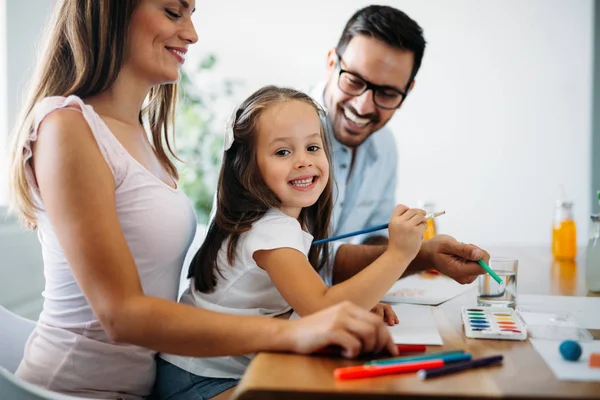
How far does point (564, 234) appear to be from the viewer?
2.04 m

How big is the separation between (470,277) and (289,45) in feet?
10.5

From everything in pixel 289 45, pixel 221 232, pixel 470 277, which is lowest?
pixel 470 277

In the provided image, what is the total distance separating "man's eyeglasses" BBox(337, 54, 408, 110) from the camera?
2127mm

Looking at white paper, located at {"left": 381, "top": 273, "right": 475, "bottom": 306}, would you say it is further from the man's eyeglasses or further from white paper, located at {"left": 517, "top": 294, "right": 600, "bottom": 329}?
the man's eyeglasses

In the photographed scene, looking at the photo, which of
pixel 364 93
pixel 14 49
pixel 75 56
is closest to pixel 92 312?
pixel 75 56

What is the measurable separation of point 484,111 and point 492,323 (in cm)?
323

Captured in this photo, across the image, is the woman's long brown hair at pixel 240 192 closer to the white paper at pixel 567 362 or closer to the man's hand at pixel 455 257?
the man's hand at pixel 455 257

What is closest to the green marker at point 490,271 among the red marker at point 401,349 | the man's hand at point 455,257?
the man's hand at point 455,257

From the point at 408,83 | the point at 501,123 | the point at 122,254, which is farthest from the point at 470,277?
the point at 501,123

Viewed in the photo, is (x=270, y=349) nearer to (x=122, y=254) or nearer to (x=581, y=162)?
(x=122, y=254)

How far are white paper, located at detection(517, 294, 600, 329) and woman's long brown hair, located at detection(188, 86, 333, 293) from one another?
498 mm

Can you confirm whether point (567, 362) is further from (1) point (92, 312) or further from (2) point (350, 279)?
(1) point (92, 312)

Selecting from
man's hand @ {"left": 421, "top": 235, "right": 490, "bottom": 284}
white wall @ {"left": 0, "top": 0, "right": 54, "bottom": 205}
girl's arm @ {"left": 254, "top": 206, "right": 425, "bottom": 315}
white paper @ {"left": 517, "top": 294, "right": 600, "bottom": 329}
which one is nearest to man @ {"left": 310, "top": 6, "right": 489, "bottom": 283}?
man's hand @ {"left": 421, "top": 235, "right": 490, "bottom": 284}

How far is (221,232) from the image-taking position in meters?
1.29
